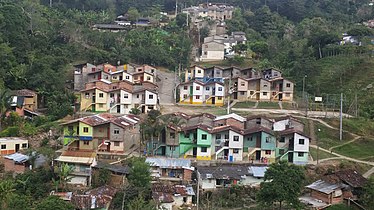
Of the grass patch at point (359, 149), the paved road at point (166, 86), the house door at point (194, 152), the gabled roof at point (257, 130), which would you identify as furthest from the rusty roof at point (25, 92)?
the grass patch at point (359, 149)

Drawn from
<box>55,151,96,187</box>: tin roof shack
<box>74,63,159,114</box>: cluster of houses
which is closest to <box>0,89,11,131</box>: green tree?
<box>74,63,159,114</box>: cluster of houses

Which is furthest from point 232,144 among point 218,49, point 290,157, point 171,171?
point 218,49

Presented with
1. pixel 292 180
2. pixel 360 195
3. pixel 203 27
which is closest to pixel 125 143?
pixel 292 180

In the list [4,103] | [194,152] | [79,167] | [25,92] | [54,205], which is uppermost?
[25,92]

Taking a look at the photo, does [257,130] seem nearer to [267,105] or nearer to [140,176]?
[140,176]

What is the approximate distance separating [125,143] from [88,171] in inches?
116

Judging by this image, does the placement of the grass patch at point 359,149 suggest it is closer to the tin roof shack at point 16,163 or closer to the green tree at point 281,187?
the green tree at point 281,187

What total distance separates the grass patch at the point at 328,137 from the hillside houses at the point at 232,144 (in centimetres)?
234

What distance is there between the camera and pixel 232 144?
2394 cm

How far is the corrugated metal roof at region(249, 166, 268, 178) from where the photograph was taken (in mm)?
21723

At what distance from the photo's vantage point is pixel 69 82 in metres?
34.3

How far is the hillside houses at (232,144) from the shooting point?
2381 cm

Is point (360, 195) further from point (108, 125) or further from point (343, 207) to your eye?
point (108, 125)

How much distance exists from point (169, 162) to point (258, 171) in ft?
11.4
